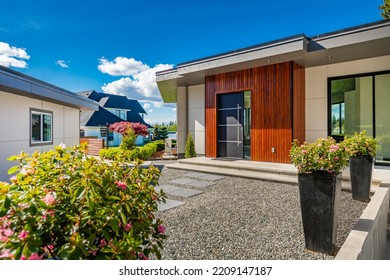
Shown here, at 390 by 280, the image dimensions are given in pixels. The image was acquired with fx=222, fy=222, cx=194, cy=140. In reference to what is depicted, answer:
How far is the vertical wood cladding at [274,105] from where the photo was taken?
Answer: 297 inches

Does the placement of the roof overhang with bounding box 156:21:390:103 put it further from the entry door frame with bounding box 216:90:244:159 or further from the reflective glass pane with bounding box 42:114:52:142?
the reflective glass pane with bounding box 42:114:52:142

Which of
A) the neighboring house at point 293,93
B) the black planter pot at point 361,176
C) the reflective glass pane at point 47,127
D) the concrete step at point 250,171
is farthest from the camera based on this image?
the reflective glass pane at point 47,127

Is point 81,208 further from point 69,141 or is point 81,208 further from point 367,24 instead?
point 69,141

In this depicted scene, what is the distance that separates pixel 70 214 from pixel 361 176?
17.5 ft

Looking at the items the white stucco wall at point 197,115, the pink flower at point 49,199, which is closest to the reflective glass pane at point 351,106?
the white stucco wall at point 197,115

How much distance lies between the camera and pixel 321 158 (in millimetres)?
2713

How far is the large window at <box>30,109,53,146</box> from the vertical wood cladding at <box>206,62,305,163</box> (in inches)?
283

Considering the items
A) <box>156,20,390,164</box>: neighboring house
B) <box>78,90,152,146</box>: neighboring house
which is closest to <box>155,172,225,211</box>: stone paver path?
<box>156,20,390,164</box>: neighboring house

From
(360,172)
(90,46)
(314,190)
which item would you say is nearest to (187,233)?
(314,190)

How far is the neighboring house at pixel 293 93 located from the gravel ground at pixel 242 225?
121 inches

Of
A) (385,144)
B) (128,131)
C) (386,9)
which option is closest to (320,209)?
(385,144)

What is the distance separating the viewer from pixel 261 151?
8195 millimetres

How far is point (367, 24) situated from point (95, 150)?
15969 millimetres

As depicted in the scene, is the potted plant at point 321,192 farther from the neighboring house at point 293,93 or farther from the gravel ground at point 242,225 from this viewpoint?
the neighboring house at point 293,93
